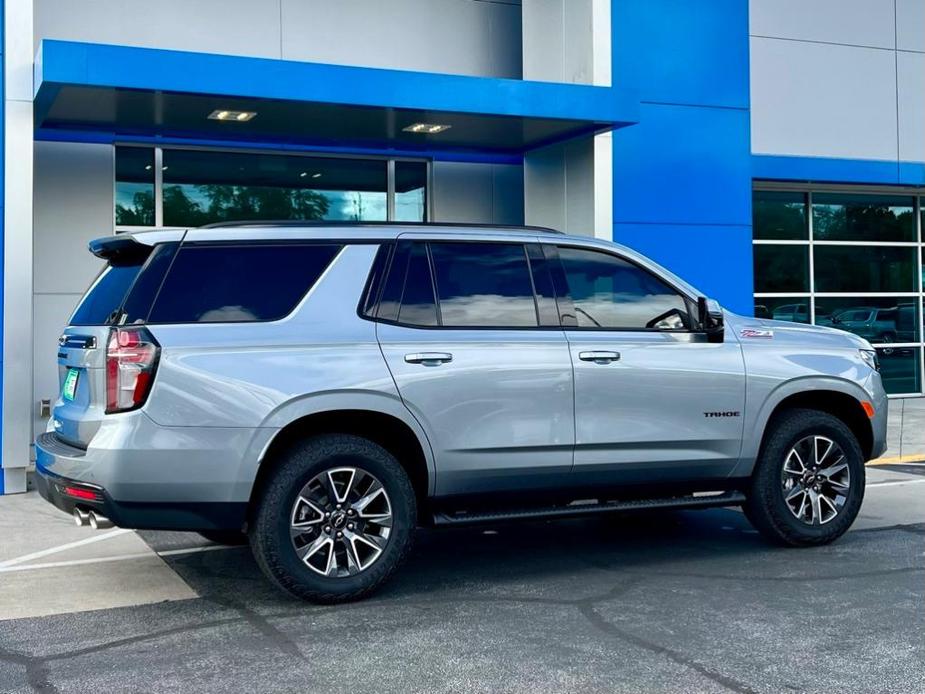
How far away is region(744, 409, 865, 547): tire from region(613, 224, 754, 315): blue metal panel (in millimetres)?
6120

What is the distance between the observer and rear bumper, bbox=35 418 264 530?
571cm

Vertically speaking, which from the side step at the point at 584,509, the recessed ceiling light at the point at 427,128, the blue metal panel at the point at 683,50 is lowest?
the side step at the point at 584,509

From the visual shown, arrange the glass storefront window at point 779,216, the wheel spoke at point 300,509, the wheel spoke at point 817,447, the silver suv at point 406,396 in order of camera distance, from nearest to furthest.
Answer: the silver suv at point 406,396 → the wheel spoke at point 300,509 → the wheel spoke at point 817,447 → the glass storefront window at point 779,216

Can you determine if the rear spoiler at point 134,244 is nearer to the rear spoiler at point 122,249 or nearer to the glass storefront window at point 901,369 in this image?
the rear spoiler at point 122,249

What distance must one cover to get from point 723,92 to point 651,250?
2.25 meters

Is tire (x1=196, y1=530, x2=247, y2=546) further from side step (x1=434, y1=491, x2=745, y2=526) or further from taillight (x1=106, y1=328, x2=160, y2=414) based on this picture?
side step (x1=434, y1=491, x2=745, y2=526)

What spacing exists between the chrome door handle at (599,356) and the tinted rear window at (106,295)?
8.33ft

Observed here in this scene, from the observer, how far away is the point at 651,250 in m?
13.6

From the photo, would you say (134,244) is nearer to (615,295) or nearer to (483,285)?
(483,285)

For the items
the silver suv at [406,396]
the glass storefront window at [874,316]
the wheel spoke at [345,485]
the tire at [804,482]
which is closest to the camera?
the silver suv at [406,396]

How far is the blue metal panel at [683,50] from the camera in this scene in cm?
1348

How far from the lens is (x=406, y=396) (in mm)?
6258

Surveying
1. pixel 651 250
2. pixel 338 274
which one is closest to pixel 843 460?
pixel 338 274

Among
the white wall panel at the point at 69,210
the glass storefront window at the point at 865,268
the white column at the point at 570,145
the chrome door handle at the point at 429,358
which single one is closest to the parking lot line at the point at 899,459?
the white column at the point at 570,145
